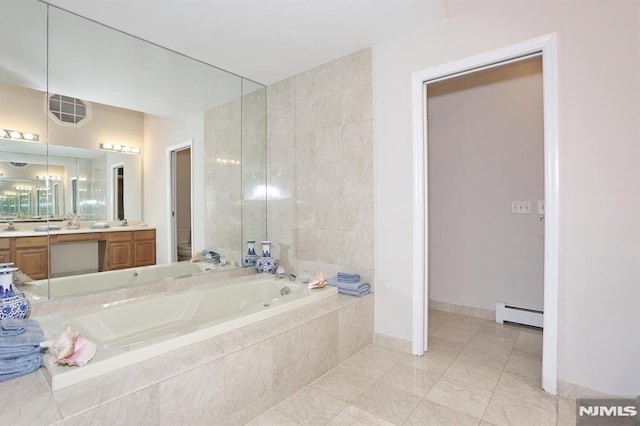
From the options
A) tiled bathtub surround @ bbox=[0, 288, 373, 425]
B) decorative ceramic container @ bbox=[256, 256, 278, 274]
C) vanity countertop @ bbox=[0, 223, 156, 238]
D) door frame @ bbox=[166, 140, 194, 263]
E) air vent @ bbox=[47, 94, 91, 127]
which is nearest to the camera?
tiled bathtub surround @ bbox=[0, 288, 373, 425]

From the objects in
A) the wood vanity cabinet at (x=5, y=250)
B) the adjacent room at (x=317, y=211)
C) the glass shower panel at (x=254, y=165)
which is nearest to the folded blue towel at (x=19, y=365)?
the adjacent room at (x=317, y=211)

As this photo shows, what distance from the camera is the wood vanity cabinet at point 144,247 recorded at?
8.34 feet

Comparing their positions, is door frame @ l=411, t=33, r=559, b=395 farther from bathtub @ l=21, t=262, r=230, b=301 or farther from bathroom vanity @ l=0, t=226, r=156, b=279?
bathroom vanity @ l=0, t=226, r=156, b=279

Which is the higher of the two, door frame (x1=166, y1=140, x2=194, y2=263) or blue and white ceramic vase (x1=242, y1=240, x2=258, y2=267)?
door frame (x1=166, y1=140, x2=194, y2=263)

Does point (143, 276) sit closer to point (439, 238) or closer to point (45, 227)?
point (45, 227)

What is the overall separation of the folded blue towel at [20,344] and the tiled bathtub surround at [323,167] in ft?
6.60

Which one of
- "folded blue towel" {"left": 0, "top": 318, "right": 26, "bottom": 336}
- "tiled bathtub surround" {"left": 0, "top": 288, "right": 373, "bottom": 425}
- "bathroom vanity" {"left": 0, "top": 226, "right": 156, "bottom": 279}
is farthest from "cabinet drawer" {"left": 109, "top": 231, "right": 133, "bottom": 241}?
"tiled bathtub surround" {"left": 0, "top": 288, "right": 373, "bottom": 425}

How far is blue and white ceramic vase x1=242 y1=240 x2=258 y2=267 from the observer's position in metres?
3.26

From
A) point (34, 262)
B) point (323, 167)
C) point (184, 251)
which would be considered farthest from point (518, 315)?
point (34, 262)

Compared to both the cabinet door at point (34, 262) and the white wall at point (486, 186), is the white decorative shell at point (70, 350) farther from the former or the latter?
the white wall at point (486, 186)

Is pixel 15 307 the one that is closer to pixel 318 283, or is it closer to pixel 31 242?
pixel 31 242

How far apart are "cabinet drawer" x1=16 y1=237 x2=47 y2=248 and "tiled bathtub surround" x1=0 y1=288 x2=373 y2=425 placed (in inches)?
42.5

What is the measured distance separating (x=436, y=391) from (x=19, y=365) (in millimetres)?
2097

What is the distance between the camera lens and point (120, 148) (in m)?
2.47
